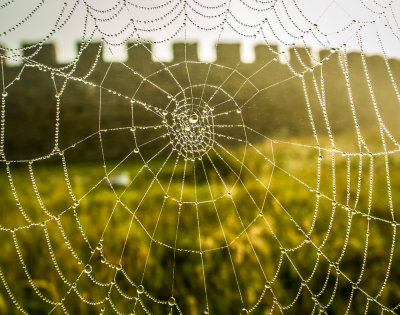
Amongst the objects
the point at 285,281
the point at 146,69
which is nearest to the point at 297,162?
the point at 285,281

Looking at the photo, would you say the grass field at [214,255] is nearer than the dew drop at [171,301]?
No

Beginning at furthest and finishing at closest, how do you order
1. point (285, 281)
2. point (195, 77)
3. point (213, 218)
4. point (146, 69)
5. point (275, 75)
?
point (195, 77), point (146, 69), point (275, 75), point (213, 218), point (285, 281)

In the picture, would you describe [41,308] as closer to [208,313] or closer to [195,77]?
[208,313]

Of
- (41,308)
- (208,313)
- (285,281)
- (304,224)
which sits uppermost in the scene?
(304,224)

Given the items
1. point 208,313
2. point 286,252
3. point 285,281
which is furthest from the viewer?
point 286,252

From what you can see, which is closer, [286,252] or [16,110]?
[286,252]

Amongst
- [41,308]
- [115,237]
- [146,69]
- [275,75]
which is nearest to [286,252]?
[115,237]

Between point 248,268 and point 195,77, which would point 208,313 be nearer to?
point 248,268

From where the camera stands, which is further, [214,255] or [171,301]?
[214,255]

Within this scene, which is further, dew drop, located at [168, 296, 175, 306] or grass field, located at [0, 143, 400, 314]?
grass field, located at [0, 143, 400, 314]

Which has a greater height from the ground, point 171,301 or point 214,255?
point 214,255

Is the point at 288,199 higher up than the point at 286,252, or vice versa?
the point at 288,199

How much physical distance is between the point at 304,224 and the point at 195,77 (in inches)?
372

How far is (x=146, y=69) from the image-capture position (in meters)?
11.6
